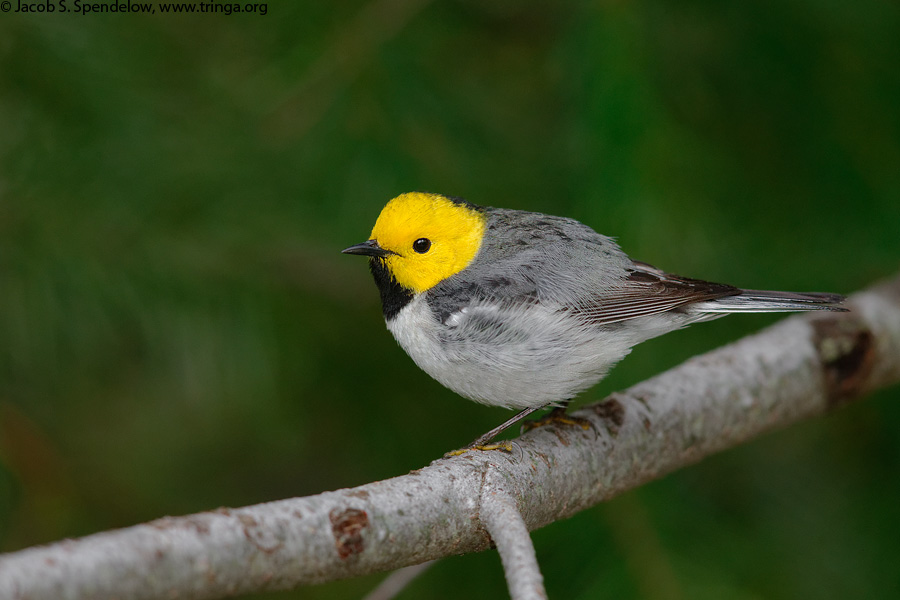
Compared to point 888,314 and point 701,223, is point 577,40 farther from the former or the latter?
point 888,314

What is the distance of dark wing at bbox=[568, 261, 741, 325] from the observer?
293 centimetres

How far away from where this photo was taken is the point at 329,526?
5.59ft

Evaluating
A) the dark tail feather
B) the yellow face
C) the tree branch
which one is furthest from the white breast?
the dark tail feather

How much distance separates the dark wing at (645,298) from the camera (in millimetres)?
2928

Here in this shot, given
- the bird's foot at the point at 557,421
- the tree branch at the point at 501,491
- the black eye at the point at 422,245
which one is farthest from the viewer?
the black eye at the point at 422,245

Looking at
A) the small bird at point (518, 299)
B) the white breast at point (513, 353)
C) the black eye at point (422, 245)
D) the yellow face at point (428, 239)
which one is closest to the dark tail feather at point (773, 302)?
the small bird at point (518, 299)

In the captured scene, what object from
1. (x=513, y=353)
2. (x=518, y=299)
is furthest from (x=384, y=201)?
(x=513, y=353)

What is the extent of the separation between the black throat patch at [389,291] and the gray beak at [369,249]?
0.10m

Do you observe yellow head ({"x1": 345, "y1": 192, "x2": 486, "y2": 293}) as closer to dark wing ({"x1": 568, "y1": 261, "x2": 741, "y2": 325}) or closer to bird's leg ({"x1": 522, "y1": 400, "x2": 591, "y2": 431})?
dark wing ({"x1": 568, "y1": 261, "x2": 741, "y2": 325})

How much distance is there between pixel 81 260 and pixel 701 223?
2.17 meters

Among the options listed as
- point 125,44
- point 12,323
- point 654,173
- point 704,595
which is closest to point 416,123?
point 654,173

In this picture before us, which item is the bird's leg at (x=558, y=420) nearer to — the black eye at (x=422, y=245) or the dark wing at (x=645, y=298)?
the dark wing at (x=645, y=298)

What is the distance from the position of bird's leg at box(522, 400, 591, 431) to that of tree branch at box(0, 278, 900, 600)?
39 mm

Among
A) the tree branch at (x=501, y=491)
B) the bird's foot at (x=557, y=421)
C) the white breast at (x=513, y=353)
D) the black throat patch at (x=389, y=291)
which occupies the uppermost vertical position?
the black throat patch at (x=389, y=291)
